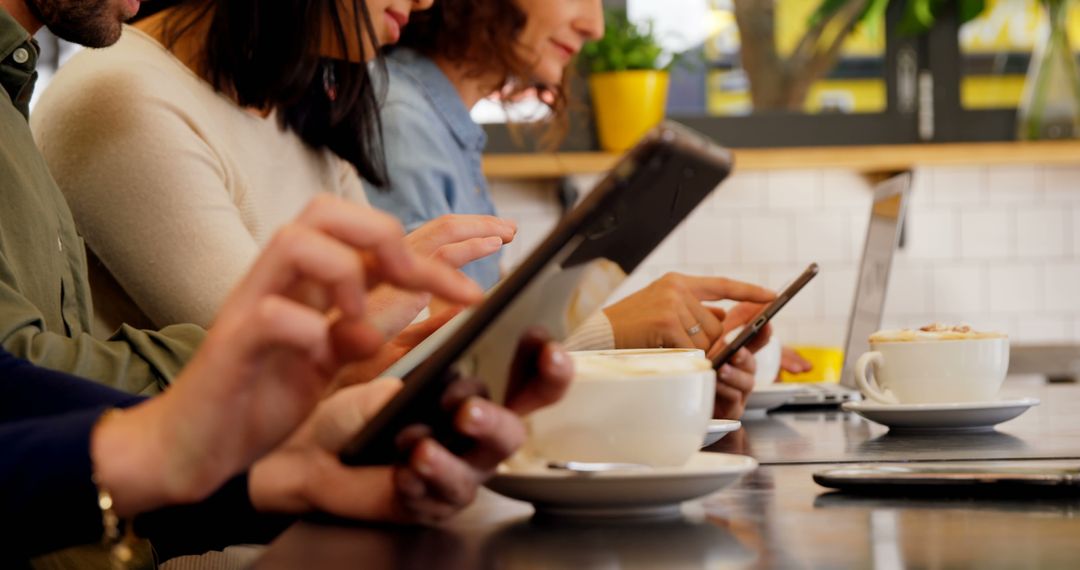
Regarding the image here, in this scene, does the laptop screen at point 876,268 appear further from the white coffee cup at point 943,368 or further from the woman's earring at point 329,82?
the woman's earring at point 329,82

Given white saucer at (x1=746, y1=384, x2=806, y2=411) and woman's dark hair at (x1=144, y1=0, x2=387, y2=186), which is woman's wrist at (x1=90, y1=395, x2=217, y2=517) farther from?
woman's dark hair at (x1=144, y1=0, x2=387, y2=186)

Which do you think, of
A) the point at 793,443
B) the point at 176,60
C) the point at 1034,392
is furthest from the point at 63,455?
the point at 1034,392

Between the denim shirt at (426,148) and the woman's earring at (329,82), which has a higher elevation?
the woman's earring at (329,82)

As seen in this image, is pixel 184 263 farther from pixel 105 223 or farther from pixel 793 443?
pixel 793 443

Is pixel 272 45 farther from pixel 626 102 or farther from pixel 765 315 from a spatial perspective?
pixel 626 102

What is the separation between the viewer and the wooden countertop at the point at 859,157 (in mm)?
3209

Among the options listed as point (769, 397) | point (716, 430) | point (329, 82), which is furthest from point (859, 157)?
point (716, 430)

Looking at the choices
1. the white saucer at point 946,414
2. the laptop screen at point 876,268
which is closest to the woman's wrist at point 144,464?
the white saucer at point 946,414

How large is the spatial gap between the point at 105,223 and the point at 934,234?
2464 millimetres

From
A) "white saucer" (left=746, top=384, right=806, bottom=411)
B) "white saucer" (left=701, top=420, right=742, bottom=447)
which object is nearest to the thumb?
"white saucer" (left=701, top=420, right=742, bottom=447)

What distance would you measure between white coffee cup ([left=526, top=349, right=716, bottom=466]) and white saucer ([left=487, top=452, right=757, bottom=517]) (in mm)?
16

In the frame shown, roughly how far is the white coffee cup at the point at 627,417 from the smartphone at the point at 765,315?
0.58 m

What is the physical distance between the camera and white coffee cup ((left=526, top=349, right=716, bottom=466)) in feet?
2.28

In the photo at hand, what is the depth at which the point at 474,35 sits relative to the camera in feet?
7.91
